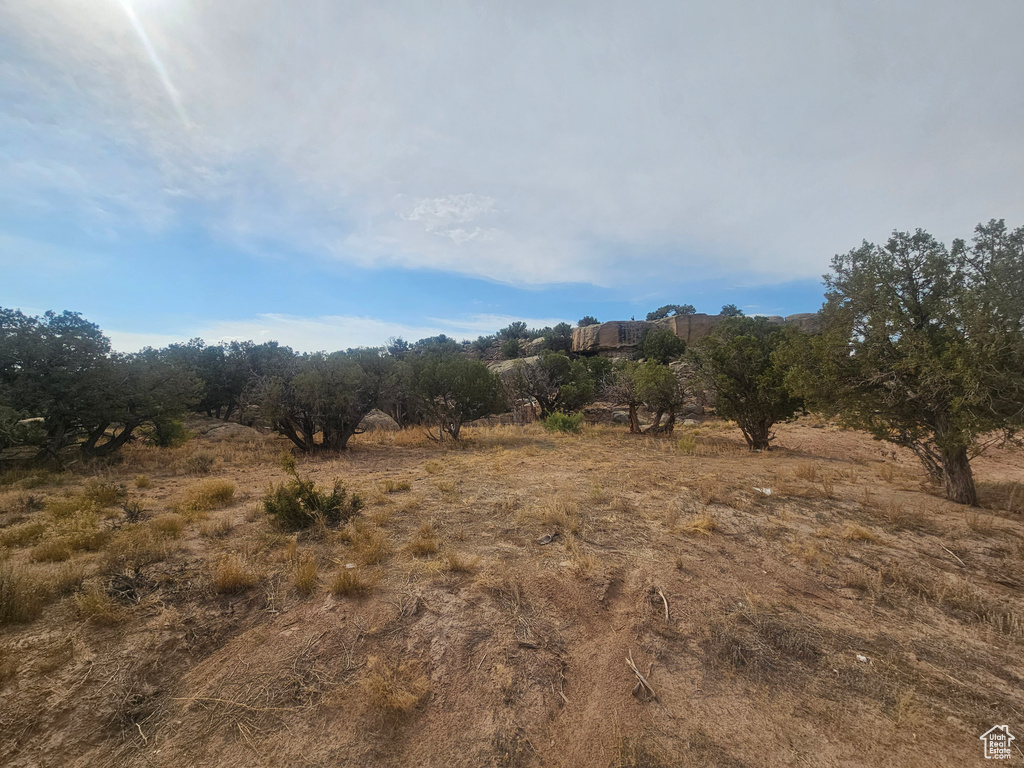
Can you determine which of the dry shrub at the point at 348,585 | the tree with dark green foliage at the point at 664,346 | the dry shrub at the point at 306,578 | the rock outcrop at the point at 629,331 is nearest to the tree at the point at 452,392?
the dry shrub at the point at 306,578

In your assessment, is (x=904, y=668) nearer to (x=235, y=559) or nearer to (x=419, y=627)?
(x=419, y=627)

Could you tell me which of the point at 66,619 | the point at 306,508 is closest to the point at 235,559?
the point at 66,619

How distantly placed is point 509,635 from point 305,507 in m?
4.44

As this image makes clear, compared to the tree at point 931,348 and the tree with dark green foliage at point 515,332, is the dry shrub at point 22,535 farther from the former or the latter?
the tree with dark green foliage at point 515,332

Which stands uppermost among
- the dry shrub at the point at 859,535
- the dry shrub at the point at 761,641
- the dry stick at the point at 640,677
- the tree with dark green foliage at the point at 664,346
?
the tree with dark green foliage at the point at 664,346

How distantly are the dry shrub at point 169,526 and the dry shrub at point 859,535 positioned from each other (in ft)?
32.7

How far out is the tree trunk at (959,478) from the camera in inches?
300

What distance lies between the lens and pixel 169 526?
5.68 metres

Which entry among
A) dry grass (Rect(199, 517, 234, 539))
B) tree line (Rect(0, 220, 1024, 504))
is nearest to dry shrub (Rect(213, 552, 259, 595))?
dry grass (Rect(199, 517, 234, 539))

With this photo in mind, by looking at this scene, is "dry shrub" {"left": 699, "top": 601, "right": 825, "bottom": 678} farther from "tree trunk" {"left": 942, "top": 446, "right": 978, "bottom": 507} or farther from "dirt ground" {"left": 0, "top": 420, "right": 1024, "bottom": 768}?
"tree trunk" {"left": 942, "top": 446, "right": 978, "bottom": 507}

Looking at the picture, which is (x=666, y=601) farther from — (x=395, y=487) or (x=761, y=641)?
(x=395, y=487)

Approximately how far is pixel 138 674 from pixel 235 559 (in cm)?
161

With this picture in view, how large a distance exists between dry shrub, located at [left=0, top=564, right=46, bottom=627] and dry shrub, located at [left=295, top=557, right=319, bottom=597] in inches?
83.3

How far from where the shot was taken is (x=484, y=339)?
6159cm
